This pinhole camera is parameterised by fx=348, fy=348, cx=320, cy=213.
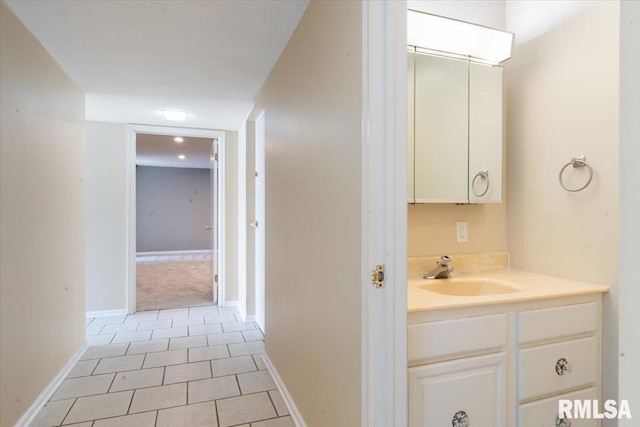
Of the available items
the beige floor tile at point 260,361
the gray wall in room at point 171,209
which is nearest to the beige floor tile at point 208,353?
the beige floor tile at point 260,361

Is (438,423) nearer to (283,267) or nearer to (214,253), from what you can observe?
(283,267)

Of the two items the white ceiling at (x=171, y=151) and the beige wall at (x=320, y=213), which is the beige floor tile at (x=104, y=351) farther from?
the white ceiling at (x=171, y=151)

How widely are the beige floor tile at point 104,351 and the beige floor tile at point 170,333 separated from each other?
0.28 meters

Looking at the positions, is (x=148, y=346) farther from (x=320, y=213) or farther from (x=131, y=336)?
(x=320, y=213)

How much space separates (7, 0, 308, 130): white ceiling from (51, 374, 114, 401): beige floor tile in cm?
214

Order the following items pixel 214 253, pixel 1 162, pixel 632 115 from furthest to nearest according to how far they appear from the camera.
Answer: pixel 214 253 < pixel 1 162 < pixel 632 115

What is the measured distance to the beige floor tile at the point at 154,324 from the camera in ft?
11.2

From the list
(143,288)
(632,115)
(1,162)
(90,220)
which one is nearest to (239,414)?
(1,162)

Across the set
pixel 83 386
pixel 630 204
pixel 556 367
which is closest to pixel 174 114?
pixel 83 386

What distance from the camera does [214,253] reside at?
14.7 feet

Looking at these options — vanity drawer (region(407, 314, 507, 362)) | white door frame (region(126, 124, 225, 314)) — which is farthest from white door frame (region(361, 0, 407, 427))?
white door frame (region(126, 124, 225, 314))

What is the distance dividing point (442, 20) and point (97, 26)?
1.84 m

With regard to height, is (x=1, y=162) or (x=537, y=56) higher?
(x=537, y=56)

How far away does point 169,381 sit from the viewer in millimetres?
2344
